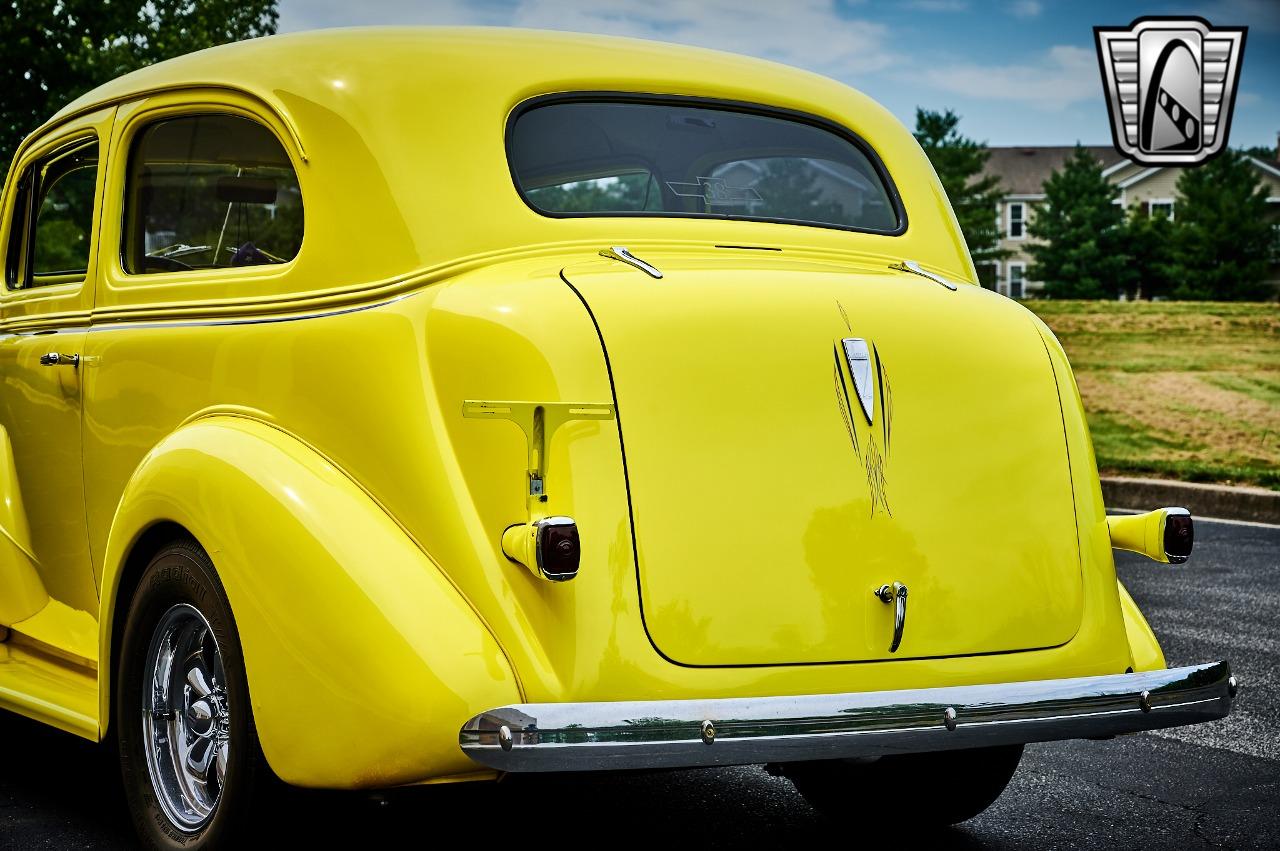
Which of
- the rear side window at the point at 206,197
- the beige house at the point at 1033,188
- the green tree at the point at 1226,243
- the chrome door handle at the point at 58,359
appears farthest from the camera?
the beige house at the point at 1033,188

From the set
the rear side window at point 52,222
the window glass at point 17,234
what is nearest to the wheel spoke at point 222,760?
the rear side window at point 52,222

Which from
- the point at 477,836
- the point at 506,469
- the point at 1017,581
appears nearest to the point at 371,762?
the point at 506,469

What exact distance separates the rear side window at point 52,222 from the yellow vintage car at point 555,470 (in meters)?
0.64

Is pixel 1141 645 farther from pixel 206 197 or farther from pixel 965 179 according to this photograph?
pixel 965 179

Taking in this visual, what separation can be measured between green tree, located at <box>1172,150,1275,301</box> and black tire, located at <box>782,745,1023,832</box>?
57.8m

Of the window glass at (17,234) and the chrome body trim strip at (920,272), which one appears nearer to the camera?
the chrome body trim strip at (920,272)

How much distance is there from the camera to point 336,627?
3.17 meters

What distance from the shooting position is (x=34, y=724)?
560cm

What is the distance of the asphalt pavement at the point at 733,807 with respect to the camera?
4.19 m

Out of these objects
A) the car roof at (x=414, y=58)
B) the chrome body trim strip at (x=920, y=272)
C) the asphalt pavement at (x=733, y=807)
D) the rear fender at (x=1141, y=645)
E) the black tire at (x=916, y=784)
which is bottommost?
the asphalt pavement at (x=733, y=807)

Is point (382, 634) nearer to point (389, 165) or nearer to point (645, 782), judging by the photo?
point (389, 165)

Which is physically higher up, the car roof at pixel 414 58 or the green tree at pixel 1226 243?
the car roof at pixel 414 58

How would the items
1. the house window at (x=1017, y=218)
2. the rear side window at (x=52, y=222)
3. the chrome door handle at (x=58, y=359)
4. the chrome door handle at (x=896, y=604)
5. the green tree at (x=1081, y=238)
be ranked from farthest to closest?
1. the house window at (x=1017, y=218)
2. the green tree at (x=1081, y=238)
3. the rear side window at (x=52, y=222)
4. the chrome door handle at (x=58, y=359)
5. the chrome door handle at (x=896, y=604)

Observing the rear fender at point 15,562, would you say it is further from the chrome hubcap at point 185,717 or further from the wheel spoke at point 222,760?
the wheel spoke at point 222,760
